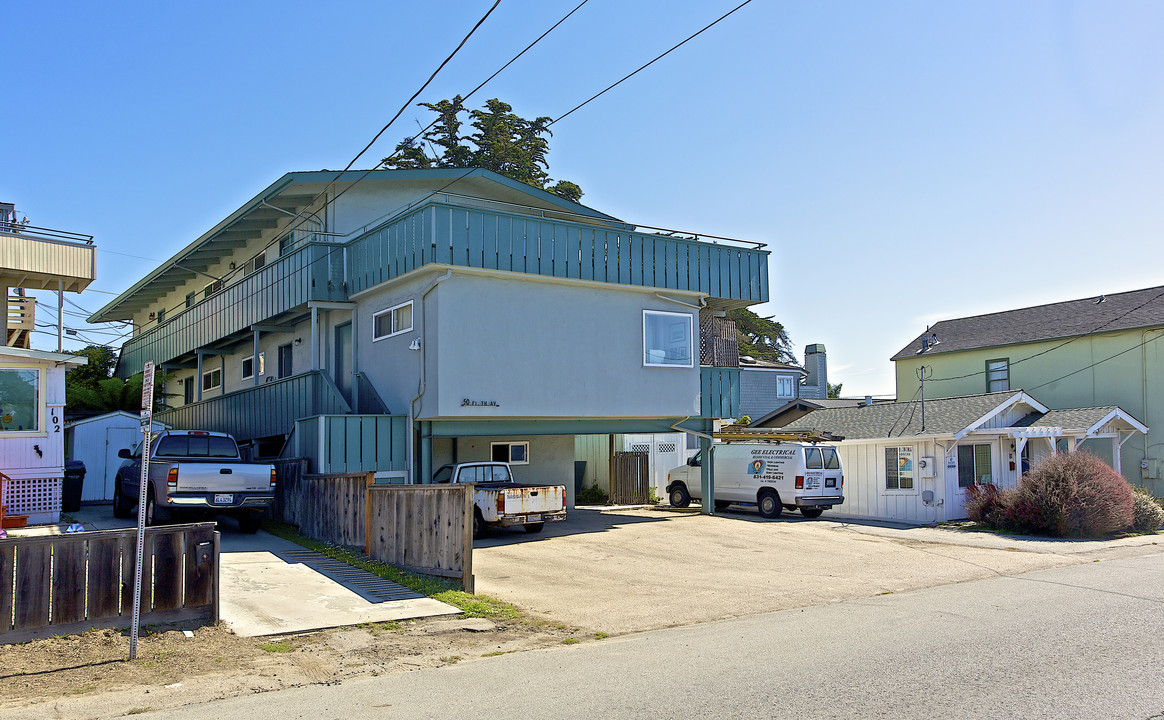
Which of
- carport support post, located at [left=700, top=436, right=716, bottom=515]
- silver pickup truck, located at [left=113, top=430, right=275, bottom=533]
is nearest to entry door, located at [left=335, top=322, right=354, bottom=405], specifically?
silver pickup truck, located at [left=113, top=430, right=275, bottom=533]

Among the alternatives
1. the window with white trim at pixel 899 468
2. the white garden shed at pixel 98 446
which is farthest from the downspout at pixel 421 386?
the window with white trim at pixel 899 468

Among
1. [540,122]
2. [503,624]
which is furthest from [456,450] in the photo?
[540,122]

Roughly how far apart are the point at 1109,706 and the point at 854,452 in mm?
19577

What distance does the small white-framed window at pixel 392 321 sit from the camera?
63.4 ft

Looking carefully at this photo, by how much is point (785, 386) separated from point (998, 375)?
10.6m

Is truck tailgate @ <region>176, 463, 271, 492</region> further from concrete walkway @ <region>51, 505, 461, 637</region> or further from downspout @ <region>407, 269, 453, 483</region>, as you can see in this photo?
downspout @ <region>407, 269, 453, 483</region>

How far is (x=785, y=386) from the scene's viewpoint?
42.9 metres

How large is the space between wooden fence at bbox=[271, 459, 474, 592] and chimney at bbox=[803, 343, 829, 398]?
32.9 meters

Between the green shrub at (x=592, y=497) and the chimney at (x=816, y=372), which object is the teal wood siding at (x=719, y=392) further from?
the chimney at (x=816, y=372)

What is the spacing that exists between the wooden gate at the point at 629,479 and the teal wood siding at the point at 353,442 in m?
10.3

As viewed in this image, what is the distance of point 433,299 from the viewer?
1816 cm

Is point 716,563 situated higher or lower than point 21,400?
lower

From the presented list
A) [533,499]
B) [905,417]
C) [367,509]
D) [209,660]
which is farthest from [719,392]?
[209,660]

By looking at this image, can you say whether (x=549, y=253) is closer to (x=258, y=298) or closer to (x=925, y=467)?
(x=258, y=298)
